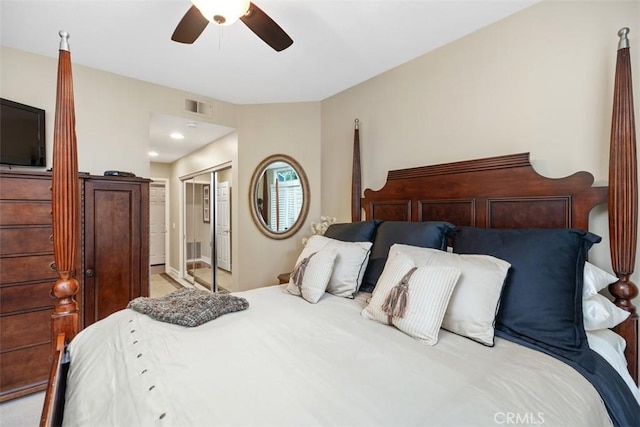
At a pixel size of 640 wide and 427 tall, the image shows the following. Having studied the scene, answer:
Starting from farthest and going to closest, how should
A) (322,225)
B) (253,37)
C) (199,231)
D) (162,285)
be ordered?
(162,285), (199,231), (322,225), (253,37)

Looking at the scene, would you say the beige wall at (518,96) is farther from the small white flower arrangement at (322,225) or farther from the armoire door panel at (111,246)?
the armoire door panel at (111,246)

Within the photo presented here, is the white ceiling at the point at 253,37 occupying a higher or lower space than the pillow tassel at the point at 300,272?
higher

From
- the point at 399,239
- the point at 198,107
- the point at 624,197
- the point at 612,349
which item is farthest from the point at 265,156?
the point at 612,349

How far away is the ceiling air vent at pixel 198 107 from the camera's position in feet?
10.6

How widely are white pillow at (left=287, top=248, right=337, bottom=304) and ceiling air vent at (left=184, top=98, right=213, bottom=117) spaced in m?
2.32

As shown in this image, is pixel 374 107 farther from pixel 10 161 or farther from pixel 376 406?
→ pixel 10 161

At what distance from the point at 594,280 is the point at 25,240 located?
3392 millimetres

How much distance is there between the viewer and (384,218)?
2.61 m

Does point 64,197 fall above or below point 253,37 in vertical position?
below

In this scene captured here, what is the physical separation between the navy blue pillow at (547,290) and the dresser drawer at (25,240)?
2.91m

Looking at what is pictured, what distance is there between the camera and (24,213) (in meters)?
2.04

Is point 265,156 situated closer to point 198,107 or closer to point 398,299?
point 198,107

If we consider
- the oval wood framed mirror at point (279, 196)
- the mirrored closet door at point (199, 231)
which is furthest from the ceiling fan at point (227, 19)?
the mirrored closet door at point (199, 231)

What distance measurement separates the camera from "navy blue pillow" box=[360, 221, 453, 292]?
1.85 metres
